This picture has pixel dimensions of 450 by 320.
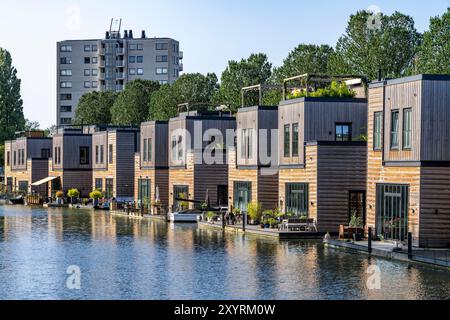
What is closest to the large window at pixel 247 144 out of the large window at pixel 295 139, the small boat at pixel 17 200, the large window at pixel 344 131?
the large window at pixel 295 139

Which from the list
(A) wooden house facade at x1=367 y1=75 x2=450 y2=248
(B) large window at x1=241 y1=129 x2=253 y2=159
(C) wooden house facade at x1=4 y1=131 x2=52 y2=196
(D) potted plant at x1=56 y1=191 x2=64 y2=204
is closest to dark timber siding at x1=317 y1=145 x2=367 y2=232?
(A) wooden house facade at x1=367 y1=75 x2=450 y2=248

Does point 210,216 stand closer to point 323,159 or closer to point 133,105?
point 323,159

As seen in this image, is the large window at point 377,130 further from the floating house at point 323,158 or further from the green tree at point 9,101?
the green tree at point 9,101

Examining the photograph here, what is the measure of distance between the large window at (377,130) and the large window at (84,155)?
74220 millimetres

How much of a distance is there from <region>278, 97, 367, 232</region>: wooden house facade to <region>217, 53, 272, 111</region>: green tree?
5505cm

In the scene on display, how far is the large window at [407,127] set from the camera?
2101 inches

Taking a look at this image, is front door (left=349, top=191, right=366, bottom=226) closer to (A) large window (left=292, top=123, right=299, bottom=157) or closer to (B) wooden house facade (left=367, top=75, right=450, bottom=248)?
(A) large window (left=292, top=123, right=299, bottom=157)

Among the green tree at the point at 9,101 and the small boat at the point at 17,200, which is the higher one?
the green tree at the point at 9,101

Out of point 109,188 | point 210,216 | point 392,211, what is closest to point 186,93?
point 109,188

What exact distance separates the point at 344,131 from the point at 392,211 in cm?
1344

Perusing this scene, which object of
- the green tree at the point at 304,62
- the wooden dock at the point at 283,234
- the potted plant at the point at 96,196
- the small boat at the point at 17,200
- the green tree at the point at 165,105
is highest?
the green tree at the point at 304,62

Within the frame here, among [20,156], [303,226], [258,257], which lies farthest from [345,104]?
[20,156]

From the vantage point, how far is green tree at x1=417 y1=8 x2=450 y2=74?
278ft

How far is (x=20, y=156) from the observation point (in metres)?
146
